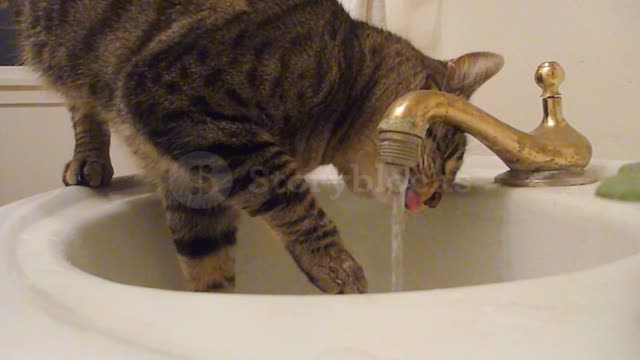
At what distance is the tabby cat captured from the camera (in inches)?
25.6

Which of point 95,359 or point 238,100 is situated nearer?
point 95,359

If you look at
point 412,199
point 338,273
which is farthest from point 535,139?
point 338,273

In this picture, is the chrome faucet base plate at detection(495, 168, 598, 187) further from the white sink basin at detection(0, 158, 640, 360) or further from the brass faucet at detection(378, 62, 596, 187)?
the white sink basin at detection(0, 158, 640, 360)

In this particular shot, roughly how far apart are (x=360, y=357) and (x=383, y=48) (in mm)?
647

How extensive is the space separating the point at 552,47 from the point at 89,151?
0.69 metres

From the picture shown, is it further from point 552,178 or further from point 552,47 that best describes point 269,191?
point 552,47

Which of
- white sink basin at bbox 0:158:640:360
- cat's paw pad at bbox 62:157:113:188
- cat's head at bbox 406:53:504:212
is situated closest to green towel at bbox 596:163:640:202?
white sink basin at bbox 0:158:640:360

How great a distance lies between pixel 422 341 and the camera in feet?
0.85

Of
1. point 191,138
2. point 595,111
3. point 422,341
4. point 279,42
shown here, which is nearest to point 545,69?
point 595,111

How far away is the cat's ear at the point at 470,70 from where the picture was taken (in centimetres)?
77

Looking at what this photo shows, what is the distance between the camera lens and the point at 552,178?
71 centimetres

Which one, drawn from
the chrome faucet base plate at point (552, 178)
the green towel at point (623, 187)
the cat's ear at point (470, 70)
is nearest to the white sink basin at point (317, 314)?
the green towel at point (623, 187)

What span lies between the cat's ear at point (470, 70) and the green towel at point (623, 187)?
0.22 meters

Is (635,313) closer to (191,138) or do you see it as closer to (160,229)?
(191,138)
